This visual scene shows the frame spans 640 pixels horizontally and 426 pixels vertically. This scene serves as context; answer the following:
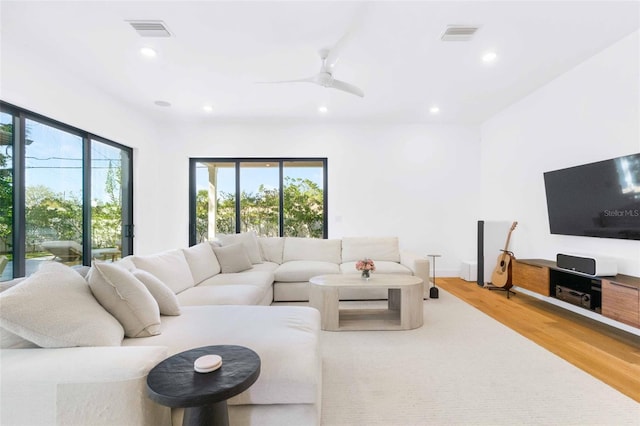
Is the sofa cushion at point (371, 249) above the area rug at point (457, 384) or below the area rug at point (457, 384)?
above

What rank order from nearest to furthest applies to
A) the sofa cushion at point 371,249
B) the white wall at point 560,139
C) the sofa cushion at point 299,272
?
the white wall at point 560,139 → the sofa cushion at point 299,272 → the sofa cushion at point 371,249

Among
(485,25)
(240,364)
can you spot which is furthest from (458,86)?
(240,364)

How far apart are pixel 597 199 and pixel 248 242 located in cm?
415

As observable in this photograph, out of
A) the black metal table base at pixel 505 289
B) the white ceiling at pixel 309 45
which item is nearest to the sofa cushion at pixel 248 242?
the white ceiling at pixel 309 45

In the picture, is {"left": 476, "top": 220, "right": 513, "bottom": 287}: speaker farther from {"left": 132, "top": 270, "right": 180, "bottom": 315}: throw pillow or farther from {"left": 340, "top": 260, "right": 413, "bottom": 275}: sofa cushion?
{"left": 132, "top": 270, "right": 180, "bottom": 315}: throw pillow

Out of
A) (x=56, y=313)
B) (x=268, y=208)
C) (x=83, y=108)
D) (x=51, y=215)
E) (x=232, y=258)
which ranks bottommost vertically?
(x=232, y=258)

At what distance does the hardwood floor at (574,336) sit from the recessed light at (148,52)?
15.1ft

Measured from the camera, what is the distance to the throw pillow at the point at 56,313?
1.23 meters

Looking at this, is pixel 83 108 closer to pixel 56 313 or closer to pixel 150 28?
pixel 150 28

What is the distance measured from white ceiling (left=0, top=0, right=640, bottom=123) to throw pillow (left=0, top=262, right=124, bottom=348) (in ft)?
7.20

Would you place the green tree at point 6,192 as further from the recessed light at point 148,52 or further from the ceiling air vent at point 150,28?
the ceiling air vent at point 150,28

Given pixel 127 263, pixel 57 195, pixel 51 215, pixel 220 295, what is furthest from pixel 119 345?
pixel 57 195

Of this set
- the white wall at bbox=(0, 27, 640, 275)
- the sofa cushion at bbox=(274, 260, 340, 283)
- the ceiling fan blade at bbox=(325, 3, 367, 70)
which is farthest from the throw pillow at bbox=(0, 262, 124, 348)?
the white wall at bbox=(0, 27, 640, 275)

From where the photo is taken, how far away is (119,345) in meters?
1.48
